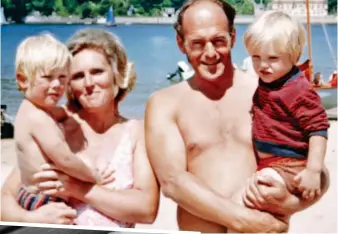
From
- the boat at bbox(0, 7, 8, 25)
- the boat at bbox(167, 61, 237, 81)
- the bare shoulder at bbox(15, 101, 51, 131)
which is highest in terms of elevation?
the boat at bbox(0, 7, 8, 25)

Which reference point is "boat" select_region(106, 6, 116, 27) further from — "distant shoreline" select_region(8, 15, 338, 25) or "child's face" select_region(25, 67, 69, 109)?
"child's face" select_region(25, 67, 69, 109)

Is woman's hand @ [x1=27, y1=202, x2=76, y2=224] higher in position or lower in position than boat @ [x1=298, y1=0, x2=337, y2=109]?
lower

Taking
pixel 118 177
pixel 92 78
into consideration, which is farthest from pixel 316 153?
pixel 92 78

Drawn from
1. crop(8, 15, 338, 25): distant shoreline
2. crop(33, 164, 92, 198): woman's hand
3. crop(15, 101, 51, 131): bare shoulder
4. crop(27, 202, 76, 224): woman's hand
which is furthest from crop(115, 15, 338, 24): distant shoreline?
crop(27, 202, 76, 224): woman's hand

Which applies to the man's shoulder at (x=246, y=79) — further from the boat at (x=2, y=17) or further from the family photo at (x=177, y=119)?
the boat at (x=2, y=17)

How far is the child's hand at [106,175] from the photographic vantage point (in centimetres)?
273

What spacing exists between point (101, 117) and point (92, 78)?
0.14 m

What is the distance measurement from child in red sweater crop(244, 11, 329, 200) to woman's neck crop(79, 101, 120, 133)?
1.64ft

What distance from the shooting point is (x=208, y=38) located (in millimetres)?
2592

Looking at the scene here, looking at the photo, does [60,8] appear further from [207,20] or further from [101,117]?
[207,20]

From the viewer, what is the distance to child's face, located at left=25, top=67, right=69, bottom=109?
2.68m

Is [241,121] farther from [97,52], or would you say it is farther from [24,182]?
[24,182]

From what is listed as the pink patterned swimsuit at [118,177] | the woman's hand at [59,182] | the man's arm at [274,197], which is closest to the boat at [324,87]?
the man's arm at [274,197]

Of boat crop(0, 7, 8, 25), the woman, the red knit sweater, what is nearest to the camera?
the red knit sweater
